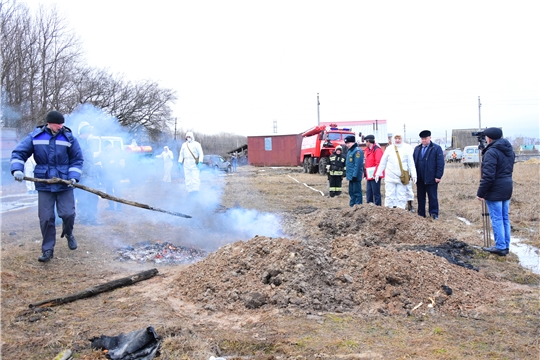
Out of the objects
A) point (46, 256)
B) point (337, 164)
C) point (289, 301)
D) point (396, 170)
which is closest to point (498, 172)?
point (396, 170)

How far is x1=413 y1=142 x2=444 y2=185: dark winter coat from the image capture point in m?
8.29

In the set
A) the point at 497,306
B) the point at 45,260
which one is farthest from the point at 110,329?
the point at 497,306

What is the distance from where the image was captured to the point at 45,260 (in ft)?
16.9

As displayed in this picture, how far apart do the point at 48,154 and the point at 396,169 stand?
651 centimetres

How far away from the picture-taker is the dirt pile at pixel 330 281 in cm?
376

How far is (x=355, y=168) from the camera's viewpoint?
30.3 ft

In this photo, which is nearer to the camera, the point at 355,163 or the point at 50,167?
the point at 50,167

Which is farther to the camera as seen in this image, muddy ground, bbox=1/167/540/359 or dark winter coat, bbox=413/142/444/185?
dark winter coat, bbox=413/142/444/185

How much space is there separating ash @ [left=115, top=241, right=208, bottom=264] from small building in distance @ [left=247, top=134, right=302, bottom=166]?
27201 millimetres

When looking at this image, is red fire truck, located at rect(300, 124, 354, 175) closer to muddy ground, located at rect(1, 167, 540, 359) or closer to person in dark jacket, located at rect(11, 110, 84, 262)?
muddy ground, located at rect(1, 167, 540, 359)

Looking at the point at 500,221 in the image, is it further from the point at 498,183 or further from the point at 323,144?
the point at 323,144

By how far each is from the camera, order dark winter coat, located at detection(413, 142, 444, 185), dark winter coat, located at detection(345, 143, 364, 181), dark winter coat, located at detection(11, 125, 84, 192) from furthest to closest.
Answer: dark winter coat, located at detection(345, 143, 364, 181), dark winter coat, located at detection(413, 142, 444, 185), dark winter coat, located at detection(11, 125, 84, 192)

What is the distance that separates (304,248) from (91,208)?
5111 mm

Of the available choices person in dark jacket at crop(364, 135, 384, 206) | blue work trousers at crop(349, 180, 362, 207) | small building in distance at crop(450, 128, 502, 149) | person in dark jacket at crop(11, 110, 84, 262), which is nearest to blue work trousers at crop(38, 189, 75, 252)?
person in dark jacket at crop(11, 110, 84, 262)
